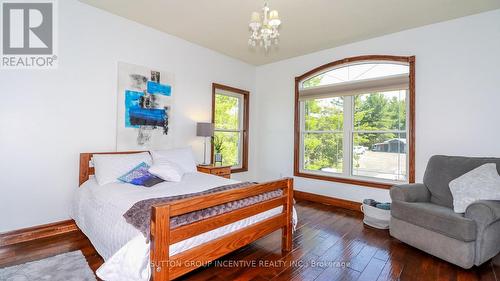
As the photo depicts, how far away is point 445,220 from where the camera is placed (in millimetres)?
2260

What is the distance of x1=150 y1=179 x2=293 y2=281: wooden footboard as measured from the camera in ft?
4.85

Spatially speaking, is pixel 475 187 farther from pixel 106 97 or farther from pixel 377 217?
pixel 106 97

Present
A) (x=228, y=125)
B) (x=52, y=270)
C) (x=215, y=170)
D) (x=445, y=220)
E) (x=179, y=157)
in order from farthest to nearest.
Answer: (x=228, y=125) → (x=215, y=170) → (x=179, y=157) → (x=445, y=220) → (x=52, y=270)

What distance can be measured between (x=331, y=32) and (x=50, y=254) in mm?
4342

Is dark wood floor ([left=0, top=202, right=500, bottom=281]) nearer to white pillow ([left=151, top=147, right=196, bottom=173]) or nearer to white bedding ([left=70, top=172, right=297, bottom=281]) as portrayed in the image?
white bedding ([left=70, top=172, right=297, bottom=281])

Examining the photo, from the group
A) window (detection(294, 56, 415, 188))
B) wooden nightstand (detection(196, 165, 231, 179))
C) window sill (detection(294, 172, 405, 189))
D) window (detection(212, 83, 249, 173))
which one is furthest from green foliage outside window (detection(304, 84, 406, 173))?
wooden nightstand (detection(196, 165, 231, 179))

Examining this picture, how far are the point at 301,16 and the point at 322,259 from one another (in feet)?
9.44

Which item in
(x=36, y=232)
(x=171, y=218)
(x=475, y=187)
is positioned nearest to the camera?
(x=171, y=218)

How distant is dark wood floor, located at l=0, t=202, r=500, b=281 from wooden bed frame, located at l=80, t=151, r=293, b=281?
0.26m

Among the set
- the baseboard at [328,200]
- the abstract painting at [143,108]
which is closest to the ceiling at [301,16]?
the abstract painting at [143,108]

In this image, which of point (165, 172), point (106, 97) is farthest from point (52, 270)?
point (106, 97)

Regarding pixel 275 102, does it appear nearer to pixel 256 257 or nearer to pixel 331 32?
pixel 331 32

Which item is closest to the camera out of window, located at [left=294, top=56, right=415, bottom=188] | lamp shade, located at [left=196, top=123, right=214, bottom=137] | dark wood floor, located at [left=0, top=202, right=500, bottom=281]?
dark wood floor, located at [left=0, top=202, right=500, bottom=281]

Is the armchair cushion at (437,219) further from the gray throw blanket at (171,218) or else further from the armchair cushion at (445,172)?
the gray throw blanket at (171,218)
